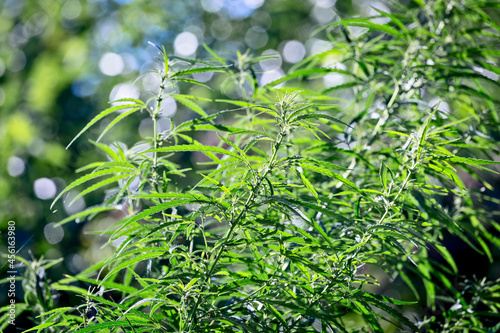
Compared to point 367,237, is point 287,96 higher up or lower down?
higher up

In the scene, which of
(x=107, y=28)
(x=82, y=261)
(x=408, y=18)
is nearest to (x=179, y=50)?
(x=107, y=28)

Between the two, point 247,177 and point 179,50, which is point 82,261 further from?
point 247,177

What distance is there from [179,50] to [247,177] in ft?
10.3

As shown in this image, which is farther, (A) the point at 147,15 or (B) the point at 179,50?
(A) the point at 147,15

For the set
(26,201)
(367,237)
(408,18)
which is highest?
(408,18)

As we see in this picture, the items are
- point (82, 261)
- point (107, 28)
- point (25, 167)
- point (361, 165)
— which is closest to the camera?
point (361, 165)

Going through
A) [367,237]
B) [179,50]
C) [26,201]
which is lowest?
[26,201]

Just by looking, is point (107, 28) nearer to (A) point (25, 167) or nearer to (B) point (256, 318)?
(A) point (25, 167)

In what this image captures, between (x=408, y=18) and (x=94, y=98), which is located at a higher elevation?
(x=408, y=18)

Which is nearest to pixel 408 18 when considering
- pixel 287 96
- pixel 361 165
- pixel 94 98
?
pixel 361 165

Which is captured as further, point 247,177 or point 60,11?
point 60,11

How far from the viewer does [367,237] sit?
1.93ft

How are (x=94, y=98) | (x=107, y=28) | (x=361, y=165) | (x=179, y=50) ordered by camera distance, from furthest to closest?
(x=107, y=28) → (x=94, y=98) → (x=179, y=50) → (x=361, y=165)

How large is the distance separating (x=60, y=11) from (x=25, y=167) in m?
1.55
